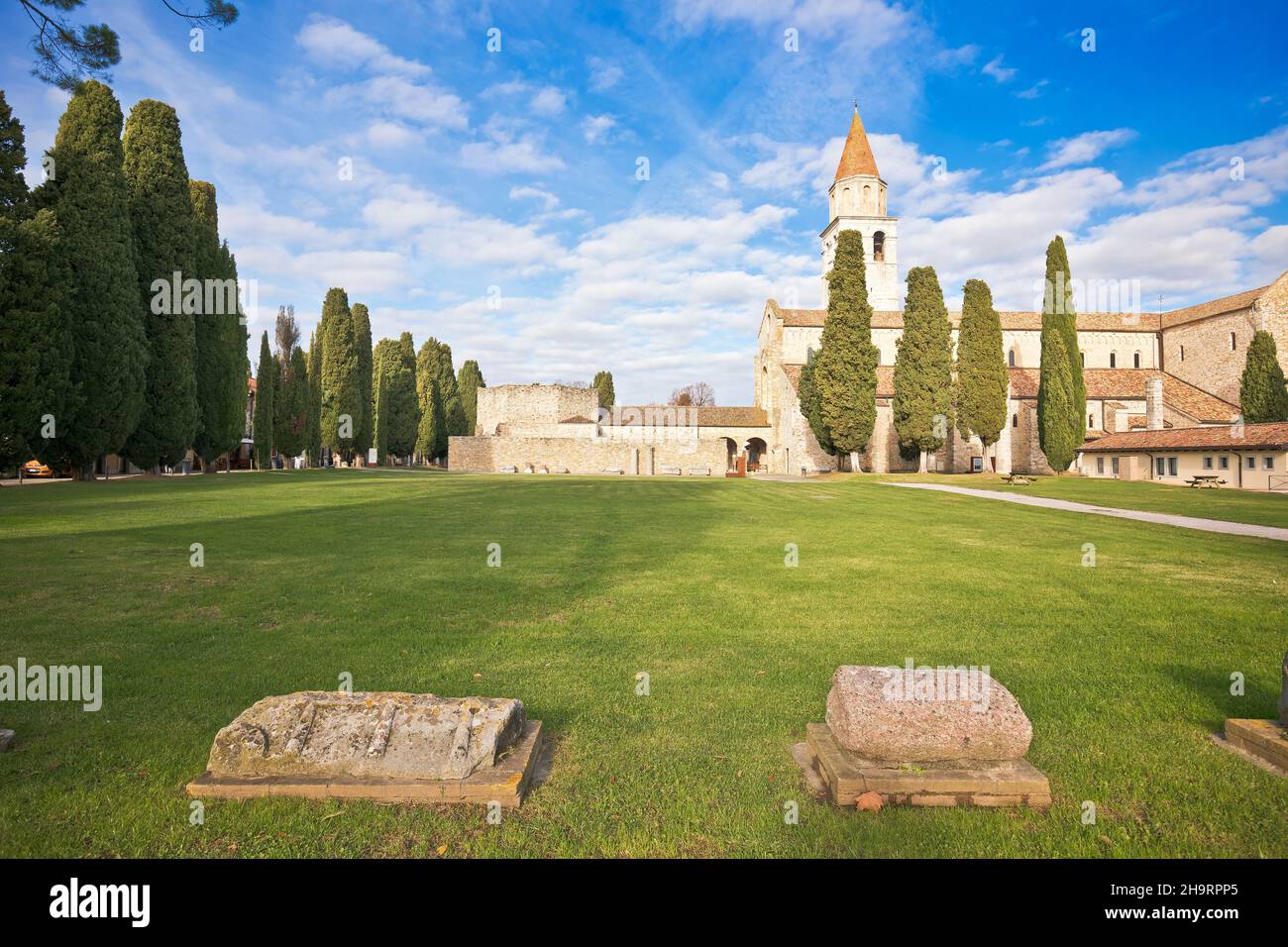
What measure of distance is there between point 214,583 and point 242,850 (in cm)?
638

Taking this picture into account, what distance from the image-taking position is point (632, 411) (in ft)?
196

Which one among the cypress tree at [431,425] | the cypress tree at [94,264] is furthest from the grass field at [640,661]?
the cypress tree at [431,425]

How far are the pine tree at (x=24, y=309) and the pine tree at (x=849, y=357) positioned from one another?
34670 mm

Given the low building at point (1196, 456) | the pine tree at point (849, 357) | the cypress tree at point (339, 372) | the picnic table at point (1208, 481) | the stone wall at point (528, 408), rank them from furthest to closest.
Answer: the stone wall at point (528, 408) → the cypress tree at point (339, 372) → the pine tree at point (849, 357) → the picnic table at point (1208, 481) → the low building at point (1196, 456)

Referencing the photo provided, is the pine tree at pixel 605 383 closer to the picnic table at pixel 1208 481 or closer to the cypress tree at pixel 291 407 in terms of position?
the cypress tree at pixel 291 407

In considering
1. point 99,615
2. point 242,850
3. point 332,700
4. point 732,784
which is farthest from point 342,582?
point 732,784

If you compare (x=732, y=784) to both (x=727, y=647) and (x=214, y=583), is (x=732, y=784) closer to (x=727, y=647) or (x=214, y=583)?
(x=727, y=647)

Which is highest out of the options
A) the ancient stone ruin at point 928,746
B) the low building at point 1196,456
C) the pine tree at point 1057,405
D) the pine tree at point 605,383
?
the pine tree at point 605,383

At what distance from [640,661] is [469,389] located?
7060cm

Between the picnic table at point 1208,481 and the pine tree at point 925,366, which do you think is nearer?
the picnic table at point 1208,481

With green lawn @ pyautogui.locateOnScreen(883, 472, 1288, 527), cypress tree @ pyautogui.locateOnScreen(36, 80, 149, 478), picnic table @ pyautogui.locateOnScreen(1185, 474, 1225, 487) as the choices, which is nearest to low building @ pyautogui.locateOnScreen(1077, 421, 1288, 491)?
picnic table @ pyautogui.locateOnScreen(1185, 474, 1225, 487)

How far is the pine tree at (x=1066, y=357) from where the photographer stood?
38.6m

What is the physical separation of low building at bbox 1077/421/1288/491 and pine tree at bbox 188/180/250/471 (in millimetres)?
48515

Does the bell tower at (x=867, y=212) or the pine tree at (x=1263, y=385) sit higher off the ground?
the bell tower at (x=867, y=212)
